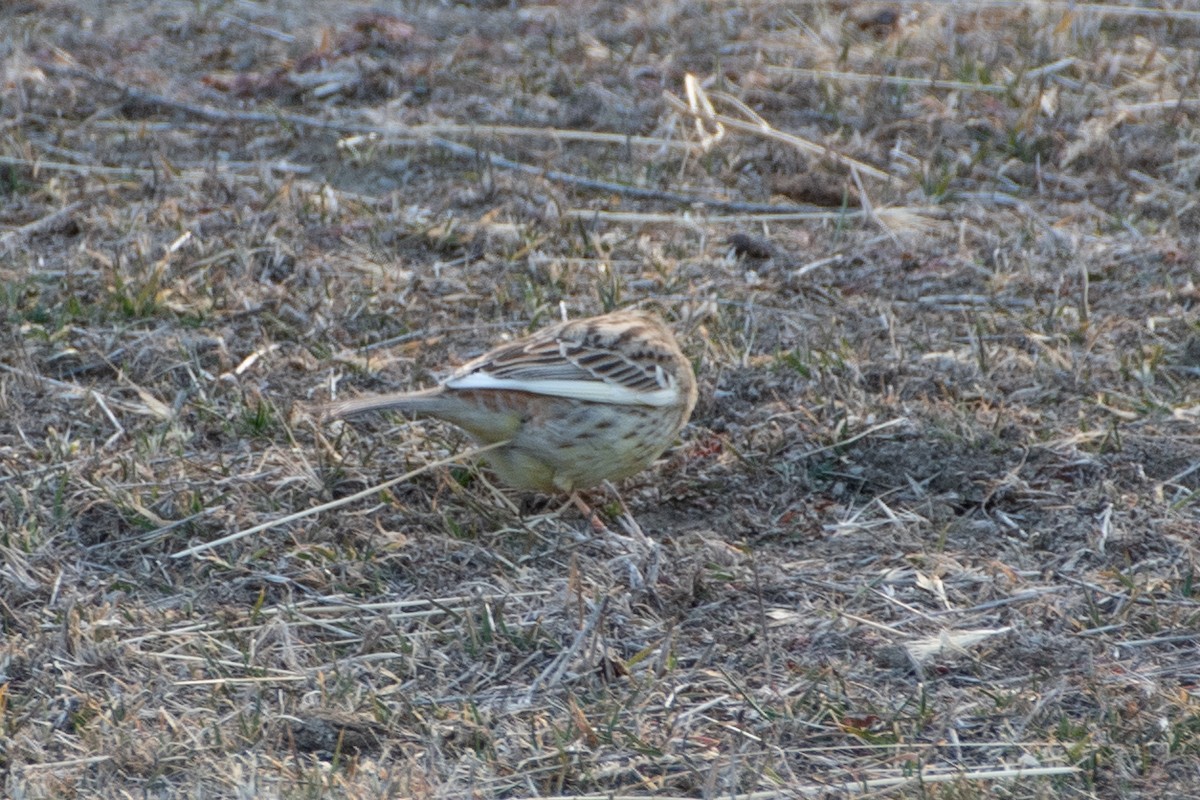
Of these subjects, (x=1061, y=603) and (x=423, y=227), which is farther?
(x=423, y=227)

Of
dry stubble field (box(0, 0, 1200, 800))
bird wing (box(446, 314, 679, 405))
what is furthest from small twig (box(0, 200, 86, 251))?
bird wing (box(446, 314, 679, 405))

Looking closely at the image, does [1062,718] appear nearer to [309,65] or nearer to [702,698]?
[702,698]

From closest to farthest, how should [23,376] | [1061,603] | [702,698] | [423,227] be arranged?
[702,698], [1061,603], [23,376], [423,227]

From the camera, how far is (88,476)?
5.48 m

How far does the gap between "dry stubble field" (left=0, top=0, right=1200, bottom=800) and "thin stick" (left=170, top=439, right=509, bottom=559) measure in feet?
0.13

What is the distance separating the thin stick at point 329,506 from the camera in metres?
5.16

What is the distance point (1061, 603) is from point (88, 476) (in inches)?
121

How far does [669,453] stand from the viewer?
5.94m

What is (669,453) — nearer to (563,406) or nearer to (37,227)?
(563,406)

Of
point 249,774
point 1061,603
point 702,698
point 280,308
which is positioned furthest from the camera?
point 280,308

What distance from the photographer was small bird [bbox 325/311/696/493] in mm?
5301

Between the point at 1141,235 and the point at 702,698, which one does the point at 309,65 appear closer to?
the point at 1141,235

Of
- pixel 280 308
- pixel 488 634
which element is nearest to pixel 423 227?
pixel 280 308

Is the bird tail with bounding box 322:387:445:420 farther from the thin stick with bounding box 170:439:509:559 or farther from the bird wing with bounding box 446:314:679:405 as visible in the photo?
the thin stick with bounding box 170:439:509:559
